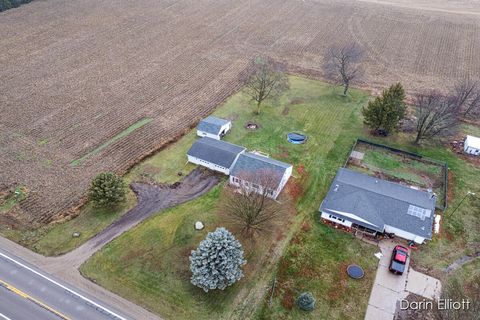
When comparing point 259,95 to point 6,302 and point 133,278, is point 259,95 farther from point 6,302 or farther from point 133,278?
point 6,302

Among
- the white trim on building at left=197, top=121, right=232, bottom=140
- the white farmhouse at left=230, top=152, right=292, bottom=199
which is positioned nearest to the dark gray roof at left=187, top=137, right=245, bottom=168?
the white farmhouse at left=230, top=152, right=292, bottom=199

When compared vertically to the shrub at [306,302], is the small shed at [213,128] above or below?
above

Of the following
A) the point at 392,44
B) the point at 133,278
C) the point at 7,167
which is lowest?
the point at 392,44

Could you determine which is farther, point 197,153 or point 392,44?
point 392,44

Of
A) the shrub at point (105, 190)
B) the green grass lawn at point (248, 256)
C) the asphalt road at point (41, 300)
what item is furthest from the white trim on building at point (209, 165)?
the asphalt road at point (41, 300)

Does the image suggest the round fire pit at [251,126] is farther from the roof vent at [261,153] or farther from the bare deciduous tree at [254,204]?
the bare deciduous tree at [254,204]

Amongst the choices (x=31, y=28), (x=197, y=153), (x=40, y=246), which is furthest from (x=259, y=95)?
(x=31, y=28)
